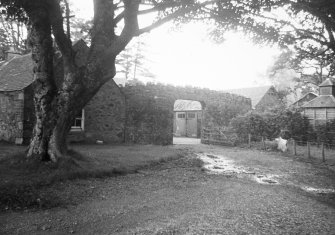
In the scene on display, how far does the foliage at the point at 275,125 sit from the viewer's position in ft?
63.4

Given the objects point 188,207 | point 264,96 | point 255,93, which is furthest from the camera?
point 255,93

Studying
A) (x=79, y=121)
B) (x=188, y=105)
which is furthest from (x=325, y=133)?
(x=79, y=121)

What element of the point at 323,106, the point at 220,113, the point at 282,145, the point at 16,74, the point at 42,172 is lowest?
the point at 42,172

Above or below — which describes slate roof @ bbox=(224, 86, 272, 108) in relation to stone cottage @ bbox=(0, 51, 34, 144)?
above

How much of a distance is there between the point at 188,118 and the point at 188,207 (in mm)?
25525

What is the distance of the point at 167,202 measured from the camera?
20.7 feet

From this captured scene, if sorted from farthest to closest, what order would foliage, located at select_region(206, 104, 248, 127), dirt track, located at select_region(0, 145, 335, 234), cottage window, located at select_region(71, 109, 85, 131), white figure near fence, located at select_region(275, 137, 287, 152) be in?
1. foliage, located at select_region(206, 104, 248, 127)
2. cottage window, located at select_region(71, 109, 85, 131)
3. white figure near fence, located at select_region(275, 137, 287, 152)
4. dirt track, located at select_region(0, 145, 335, 234)

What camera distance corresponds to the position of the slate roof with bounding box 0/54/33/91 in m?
14.9

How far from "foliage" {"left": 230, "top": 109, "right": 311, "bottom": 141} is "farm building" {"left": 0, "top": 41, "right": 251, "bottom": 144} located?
5280mm

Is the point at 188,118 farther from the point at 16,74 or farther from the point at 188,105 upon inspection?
the point at 16,74

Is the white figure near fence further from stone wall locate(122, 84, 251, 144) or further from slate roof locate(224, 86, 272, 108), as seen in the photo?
slate roof locate(224, 86, 272, 108)

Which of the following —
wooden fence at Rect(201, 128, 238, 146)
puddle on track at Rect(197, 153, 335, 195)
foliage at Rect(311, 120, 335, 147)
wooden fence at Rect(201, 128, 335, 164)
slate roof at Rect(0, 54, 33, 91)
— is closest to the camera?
puddle on track at Rect(197, 153, 335, 195)

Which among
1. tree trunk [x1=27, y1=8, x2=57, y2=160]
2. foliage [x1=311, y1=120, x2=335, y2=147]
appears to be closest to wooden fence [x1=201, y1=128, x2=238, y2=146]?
foliage [x1=311, y1=120, x2=335, y2=147]

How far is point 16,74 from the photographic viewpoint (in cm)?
1623
